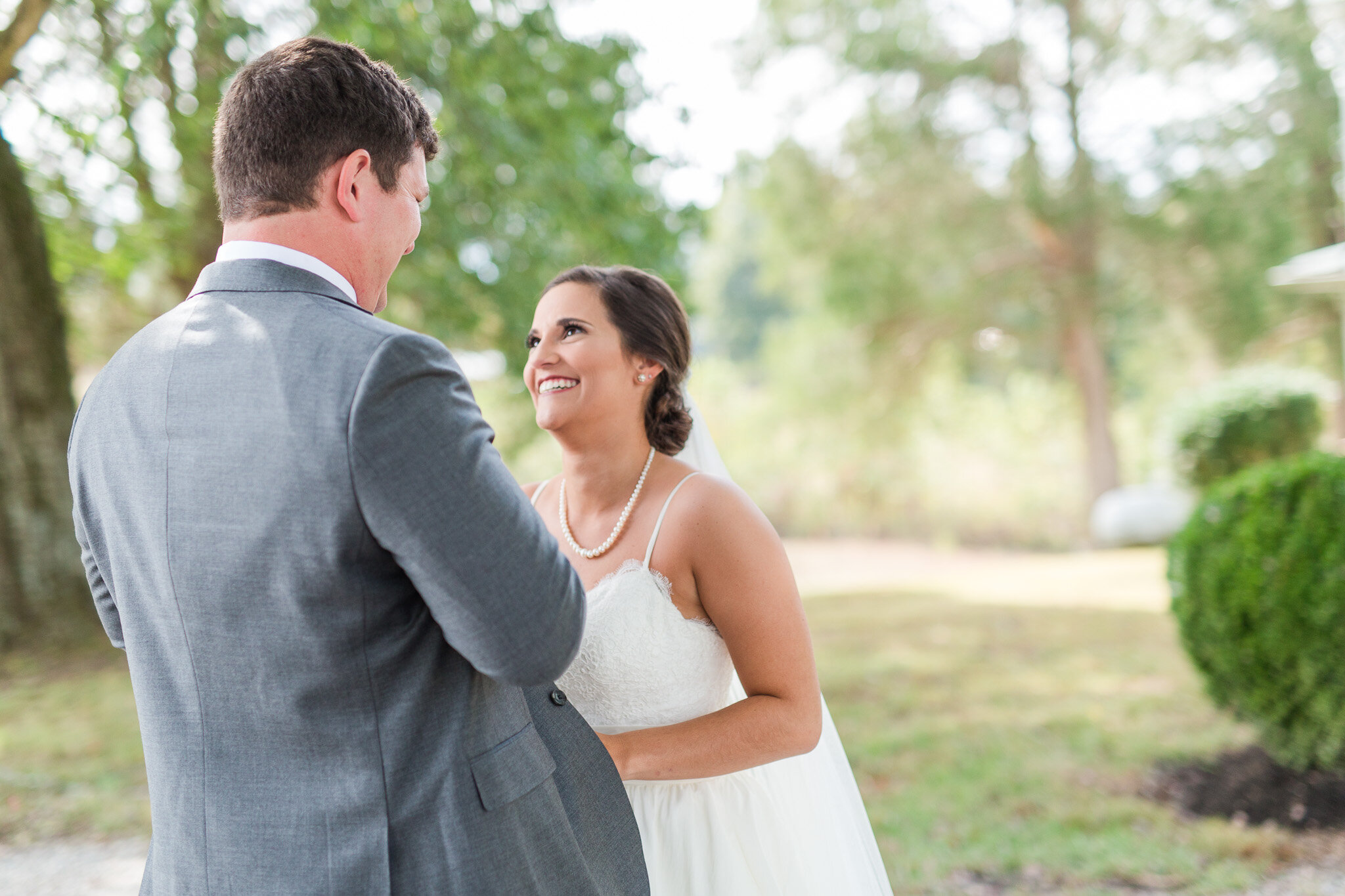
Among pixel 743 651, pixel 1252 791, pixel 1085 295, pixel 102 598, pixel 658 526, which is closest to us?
pixel 102 598

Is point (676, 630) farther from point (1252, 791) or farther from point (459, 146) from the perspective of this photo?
point (459, 146)

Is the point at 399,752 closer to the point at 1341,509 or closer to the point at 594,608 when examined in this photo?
the point at 594,608

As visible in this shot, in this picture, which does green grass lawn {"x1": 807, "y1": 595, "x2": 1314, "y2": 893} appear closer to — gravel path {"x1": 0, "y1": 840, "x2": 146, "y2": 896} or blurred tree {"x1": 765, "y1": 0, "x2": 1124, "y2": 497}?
gravel path {"x1": 0, "y1": 840, "x2": 146, "y2": 896}

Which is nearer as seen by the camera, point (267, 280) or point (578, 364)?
point (267, 280)

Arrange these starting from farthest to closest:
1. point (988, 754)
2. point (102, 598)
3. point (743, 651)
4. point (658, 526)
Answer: point (988, 754)
point (658, 526)
point (743, 651)
point (102, 598)

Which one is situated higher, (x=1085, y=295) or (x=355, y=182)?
(x=1085, y=295)

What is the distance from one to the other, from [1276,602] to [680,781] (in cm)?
349

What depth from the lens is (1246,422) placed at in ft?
44.0

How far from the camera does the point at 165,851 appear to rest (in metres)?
1.38

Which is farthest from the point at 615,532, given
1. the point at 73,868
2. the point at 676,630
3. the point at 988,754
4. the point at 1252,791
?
the point at 988,754

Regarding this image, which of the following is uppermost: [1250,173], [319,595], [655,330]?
[1250,173]

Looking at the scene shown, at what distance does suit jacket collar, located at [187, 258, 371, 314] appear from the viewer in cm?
132

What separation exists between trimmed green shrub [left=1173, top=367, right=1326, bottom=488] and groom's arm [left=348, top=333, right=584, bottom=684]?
14550 mm

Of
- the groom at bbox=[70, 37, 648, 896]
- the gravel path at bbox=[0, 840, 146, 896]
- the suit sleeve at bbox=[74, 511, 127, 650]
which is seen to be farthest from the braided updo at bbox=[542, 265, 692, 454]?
the gravel path at bbox=[0, 840, 146, 896]
